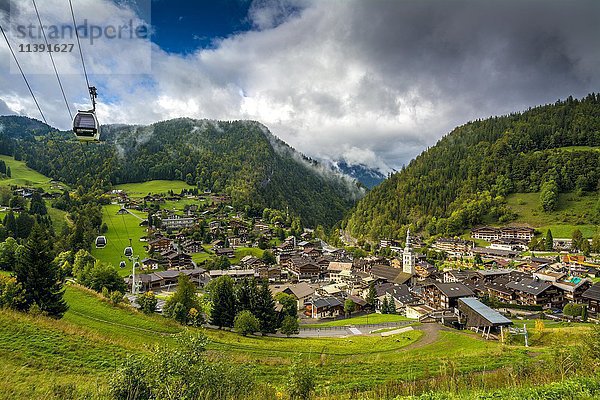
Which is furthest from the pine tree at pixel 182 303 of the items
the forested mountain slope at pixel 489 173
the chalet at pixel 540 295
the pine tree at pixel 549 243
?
the forested mountain slope at pixel 489 173

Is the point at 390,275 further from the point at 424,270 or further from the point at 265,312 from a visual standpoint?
the point at 265,312

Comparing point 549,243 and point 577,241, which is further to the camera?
point 549,243

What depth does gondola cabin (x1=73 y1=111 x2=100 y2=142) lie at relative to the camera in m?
13.1

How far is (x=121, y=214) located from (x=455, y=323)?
84860 millimetres

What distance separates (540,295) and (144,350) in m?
52.7

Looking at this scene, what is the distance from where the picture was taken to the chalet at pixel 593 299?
4198cm

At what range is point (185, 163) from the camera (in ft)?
502

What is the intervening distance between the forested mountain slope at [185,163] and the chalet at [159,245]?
47090mm

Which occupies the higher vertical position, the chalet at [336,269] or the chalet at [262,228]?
the chalet at [262,228]

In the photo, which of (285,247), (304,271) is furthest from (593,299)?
(285,247)

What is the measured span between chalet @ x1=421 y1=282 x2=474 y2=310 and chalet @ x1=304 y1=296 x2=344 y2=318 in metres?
13.7

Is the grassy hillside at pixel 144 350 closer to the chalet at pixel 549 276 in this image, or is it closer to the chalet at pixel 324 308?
the chalet at pixel 324 308

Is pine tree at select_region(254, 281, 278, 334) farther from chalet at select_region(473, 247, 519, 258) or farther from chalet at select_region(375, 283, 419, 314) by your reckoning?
chalet at select_region(473, 247, 519, 258)

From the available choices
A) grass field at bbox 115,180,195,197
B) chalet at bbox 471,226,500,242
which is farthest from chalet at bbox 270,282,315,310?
grass field at bbox 115,180,195,197
